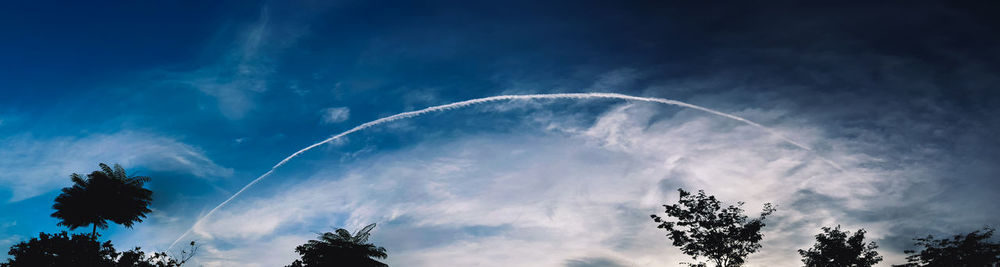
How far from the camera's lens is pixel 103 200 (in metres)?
45.3

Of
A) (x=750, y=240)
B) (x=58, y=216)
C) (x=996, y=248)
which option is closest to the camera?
(x=996, y=248)

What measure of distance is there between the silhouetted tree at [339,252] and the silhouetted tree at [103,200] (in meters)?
23.5

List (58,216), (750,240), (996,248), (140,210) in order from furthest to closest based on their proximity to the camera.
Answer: (140,210), (58,216), (750,240), (996,248)

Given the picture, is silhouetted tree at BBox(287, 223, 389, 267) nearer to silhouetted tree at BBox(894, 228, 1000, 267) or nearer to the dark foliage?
the dark foliage

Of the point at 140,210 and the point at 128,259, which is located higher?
the point at 140,210

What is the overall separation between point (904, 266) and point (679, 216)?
1694 centimetres

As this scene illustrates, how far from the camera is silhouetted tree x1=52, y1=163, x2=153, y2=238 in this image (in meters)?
44.2

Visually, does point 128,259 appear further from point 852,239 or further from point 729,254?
point 852,239

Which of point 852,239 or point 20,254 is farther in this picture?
point 852,239

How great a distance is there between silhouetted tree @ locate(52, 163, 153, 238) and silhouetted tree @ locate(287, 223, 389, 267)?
23.5 meters

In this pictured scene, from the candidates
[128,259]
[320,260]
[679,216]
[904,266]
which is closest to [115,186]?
[128,259]

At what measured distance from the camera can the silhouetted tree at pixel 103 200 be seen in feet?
145

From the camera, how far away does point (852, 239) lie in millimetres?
35969

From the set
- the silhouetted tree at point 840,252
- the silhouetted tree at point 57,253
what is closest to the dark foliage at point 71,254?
the silhouetted tree at point 57,253
